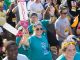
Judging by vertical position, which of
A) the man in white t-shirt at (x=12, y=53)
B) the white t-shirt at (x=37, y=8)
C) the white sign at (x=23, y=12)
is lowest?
the white t-shirt at (x=37, y=8)

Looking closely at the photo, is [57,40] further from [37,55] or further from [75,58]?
[75,58]

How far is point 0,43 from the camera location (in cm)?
555

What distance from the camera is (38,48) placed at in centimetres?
615

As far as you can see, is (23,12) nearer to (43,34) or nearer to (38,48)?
(38,48)

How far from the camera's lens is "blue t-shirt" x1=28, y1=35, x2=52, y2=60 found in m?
6.15

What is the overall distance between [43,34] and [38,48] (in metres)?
0.80

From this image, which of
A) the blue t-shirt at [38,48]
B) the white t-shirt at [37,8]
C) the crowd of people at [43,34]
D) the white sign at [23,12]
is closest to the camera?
the crowd of people at [43,34]

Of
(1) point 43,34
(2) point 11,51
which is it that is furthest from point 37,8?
(2) point 11,51

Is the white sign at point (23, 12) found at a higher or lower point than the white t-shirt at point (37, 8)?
higher

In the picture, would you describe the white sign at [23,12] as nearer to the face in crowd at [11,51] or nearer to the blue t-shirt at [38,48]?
the blue t-shirt at [38,48]

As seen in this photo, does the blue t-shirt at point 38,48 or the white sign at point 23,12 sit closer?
the white sign at point 23,12

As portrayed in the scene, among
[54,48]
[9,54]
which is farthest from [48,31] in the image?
[9,54]

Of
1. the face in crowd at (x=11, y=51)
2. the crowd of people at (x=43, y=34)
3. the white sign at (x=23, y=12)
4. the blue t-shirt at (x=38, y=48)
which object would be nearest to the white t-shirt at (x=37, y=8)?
the crowd of people at (x=43, y=34)

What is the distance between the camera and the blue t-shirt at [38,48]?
20.2 feet
